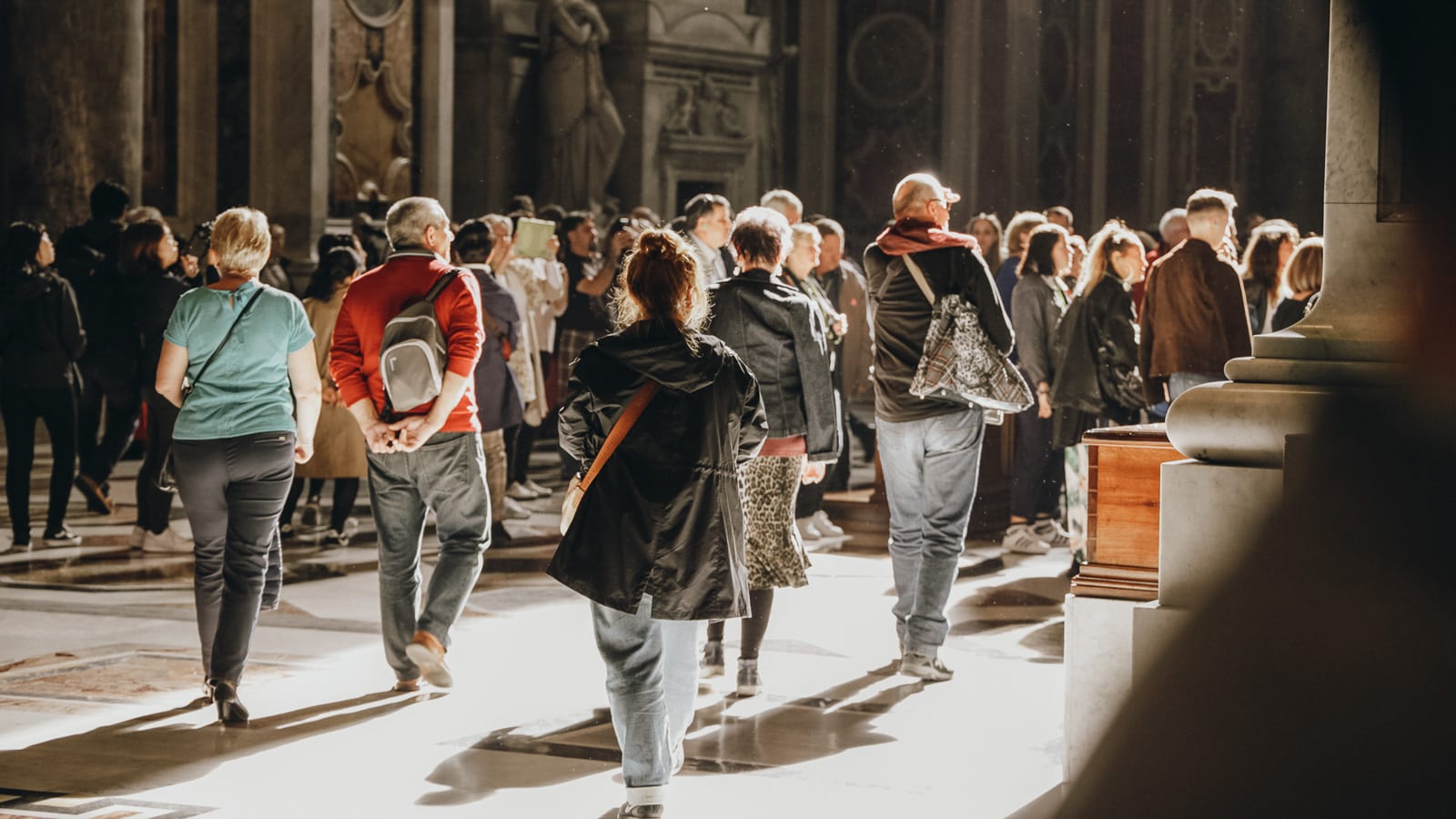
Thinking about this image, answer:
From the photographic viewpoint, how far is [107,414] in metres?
12.3

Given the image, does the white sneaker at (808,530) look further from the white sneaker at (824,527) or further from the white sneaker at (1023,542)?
the white sneaker at (1023,542)

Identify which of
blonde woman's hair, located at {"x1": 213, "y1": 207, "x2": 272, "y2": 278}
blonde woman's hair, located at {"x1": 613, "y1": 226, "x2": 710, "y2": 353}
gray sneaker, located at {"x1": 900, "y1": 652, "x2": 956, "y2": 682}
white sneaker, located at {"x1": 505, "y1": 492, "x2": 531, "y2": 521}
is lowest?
gray sneaker, located at {"x1": 900, "y1": 652, "x2": 956, "y2": 682}

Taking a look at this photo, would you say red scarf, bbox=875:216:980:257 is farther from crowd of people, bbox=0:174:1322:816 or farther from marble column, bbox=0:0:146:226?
marble column, bbox=0:0:146:226

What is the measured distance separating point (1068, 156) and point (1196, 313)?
18338 mm

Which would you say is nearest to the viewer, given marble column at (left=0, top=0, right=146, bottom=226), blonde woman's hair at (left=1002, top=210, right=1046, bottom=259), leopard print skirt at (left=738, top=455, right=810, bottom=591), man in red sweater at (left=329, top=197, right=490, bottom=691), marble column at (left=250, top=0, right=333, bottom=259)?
man in red sweater at (left=329, top=197, right=490, bottom=691)

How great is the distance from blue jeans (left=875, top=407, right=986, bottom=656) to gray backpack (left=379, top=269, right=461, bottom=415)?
6.29 feet

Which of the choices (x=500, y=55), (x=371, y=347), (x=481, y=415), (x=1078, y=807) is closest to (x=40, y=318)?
(x=481, y=415)

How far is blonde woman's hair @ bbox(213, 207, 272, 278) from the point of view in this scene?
275 inches

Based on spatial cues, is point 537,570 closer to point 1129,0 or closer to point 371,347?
point 371,347

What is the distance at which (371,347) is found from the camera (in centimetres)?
716

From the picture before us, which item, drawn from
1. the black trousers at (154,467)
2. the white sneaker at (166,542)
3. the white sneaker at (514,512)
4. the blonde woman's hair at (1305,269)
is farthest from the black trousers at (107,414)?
the blonde woman's hair at (1305,269)

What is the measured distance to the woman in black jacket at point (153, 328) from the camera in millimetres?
10805

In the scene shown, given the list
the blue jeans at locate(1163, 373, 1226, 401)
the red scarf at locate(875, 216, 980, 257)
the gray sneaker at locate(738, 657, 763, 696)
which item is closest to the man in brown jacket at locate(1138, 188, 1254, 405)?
the blue jeans at locate(1163, 373, 1226, 401)

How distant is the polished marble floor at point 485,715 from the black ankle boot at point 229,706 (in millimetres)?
60
